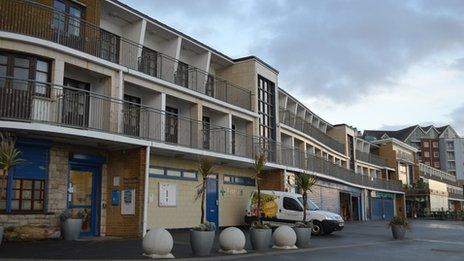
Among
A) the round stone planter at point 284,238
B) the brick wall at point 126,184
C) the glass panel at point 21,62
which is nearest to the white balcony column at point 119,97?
the brick wall at point 126,184

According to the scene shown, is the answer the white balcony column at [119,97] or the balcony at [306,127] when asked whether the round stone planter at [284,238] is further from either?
the balcony at [306,127]

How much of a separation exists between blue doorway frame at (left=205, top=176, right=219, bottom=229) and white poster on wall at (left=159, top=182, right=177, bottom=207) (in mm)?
2646

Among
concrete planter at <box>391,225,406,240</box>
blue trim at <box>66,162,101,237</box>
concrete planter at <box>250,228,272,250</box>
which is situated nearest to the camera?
concrete planter at <box>250,228,272,250</box>

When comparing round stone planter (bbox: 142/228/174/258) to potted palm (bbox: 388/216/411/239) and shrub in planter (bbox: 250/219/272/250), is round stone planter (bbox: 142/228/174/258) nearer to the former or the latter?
shrub in planter (bbox: 250/219/272/250)

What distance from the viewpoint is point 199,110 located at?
24.8 metres

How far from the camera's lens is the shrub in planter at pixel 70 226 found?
17281 millimetres

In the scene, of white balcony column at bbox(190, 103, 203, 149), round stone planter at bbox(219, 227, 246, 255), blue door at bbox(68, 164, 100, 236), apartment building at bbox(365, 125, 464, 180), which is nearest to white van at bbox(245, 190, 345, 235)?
white balcony column at bbox(190, 103, 203, 149)

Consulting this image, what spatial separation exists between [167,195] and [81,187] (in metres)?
4.27

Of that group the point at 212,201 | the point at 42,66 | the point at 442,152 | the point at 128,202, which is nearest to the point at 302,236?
the point at 128,202

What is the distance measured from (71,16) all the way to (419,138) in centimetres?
12694

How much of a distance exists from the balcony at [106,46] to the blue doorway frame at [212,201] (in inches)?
183

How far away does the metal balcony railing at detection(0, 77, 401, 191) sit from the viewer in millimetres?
16531

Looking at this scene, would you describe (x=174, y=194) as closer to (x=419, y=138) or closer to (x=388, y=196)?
(x=388, y=196)

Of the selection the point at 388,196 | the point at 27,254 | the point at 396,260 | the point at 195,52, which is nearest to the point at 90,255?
the point at 27,254
